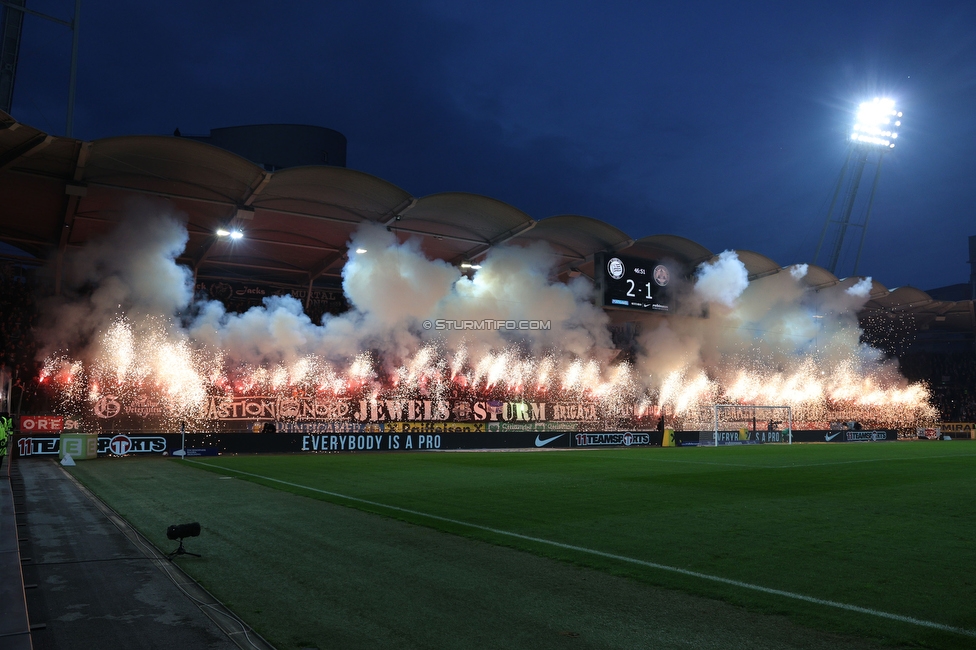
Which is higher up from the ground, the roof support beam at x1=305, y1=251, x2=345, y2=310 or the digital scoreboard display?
the roof support beam at x1=305, y1=251, x2=345, y2=310

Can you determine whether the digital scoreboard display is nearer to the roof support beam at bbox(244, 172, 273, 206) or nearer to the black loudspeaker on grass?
the roof support beam at bbox(244, 172, 273, 206)

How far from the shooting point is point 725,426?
4403 cm

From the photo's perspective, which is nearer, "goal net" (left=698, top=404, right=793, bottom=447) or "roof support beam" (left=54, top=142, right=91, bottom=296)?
"roof support beam" (left=54, top=142, right=91, bottom=296)

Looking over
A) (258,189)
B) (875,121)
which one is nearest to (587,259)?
(258,189)

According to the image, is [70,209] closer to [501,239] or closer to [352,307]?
[352,307]

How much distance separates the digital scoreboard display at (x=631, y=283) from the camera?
110 ft

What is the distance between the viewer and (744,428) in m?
44.1

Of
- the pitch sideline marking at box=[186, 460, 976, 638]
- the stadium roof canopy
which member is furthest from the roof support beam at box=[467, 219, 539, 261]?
the pitch sideline marking at box=[186, 460, 976, 638]

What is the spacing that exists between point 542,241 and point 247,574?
34.4 metres

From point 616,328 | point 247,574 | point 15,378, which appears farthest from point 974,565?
point 616,328

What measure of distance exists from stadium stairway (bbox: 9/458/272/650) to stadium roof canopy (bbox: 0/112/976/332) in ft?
64.2

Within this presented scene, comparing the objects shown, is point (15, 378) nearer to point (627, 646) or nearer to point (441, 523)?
point (441, 523)

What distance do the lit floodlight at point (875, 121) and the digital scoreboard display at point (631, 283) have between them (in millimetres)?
33578

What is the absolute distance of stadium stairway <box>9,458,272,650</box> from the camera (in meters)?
4.89
